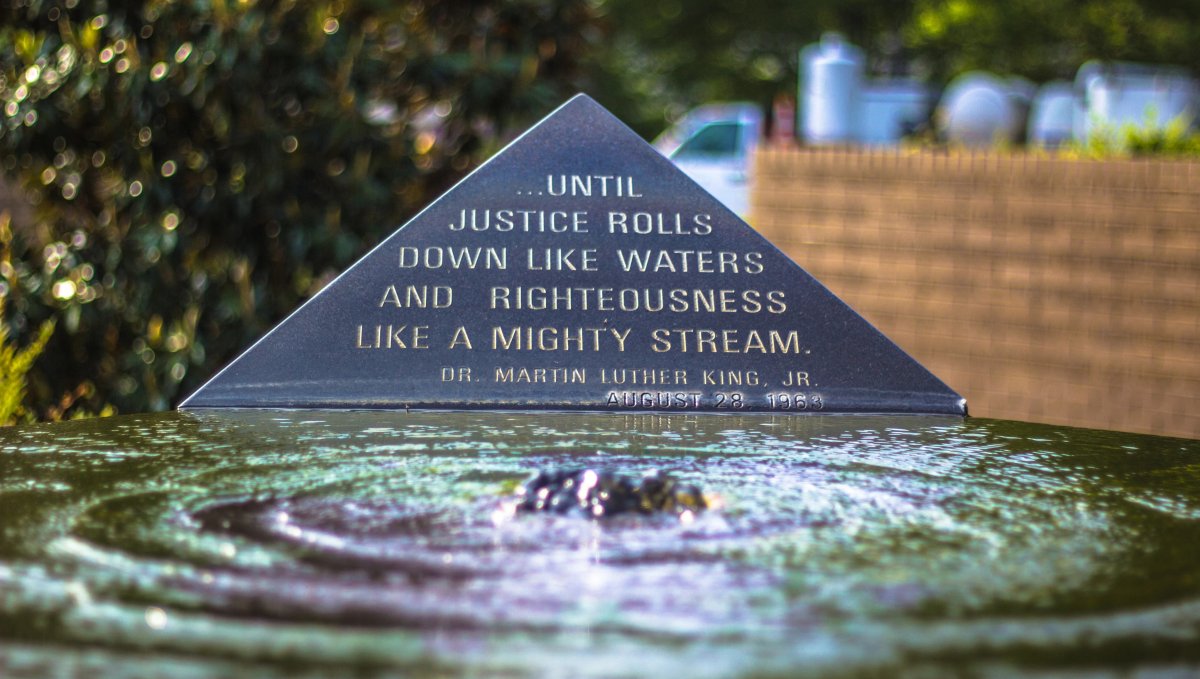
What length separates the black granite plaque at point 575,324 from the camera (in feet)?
13.1

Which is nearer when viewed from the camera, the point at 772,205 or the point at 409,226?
the point at 409,226

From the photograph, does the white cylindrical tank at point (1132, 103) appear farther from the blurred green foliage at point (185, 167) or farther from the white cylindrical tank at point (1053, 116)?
the blurred green foliage at point (185, 167)

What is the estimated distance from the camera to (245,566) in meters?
2.52

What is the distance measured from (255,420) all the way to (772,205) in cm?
614

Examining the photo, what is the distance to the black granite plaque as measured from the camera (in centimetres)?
400

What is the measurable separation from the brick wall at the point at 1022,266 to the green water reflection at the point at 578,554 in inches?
168

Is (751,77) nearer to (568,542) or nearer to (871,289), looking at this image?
(871,289)

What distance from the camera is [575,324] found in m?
4.11

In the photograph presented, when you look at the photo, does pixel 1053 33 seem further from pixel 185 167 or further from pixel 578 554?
pixel 578 554

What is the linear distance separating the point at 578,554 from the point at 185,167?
4203 mm

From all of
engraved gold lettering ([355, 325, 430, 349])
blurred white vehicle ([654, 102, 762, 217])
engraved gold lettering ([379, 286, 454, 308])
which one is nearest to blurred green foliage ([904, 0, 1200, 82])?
blurred white vehicle ([654, 102, 762, 217])

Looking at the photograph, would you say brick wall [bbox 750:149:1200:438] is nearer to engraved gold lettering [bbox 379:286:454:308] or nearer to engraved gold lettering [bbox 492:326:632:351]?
engraved gold lettering [bbox 492:326:632:351]

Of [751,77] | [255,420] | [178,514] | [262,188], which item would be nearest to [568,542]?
[178,514]

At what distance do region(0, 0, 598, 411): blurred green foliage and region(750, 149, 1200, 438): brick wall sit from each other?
3.03 m
